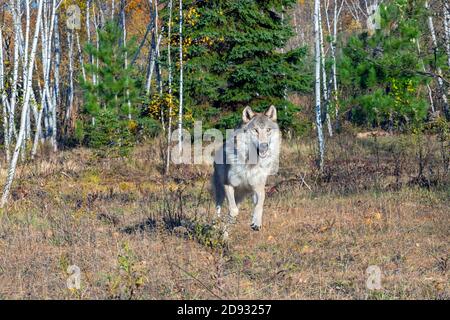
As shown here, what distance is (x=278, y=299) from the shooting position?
Answer: 6.20m

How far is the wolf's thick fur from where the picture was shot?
34.0 ft

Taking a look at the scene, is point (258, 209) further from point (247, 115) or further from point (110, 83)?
point (110, 83)

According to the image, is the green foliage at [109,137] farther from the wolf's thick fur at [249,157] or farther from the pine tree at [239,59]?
the wolf's thick fur at [249,157]

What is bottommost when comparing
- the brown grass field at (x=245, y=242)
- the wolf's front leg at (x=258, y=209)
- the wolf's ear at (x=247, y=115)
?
the brown grass field at (x=245, y=242)

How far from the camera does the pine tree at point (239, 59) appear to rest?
22.0 metres

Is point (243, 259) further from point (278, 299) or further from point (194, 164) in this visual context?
point (194, 164)

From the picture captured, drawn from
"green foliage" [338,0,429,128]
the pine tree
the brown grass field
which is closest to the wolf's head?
the brown grass field

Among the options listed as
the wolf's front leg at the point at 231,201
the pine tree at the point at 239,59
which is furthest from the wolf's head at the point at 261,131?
the pine tree at the point at 239,59

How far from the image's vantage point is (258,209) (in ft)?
32.3

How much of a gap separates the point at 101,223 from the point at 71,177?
800cm

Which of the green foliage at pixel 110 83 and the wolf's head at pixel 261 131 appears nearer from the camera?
the wolf's head at pixel 261 131

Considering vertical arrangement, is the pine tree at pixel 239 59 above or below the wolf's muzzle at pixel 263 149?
above

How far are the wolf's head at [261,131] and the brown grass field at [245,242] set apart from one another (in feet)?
3.76

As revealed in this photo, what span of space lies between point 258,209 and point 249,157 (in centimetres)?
98
